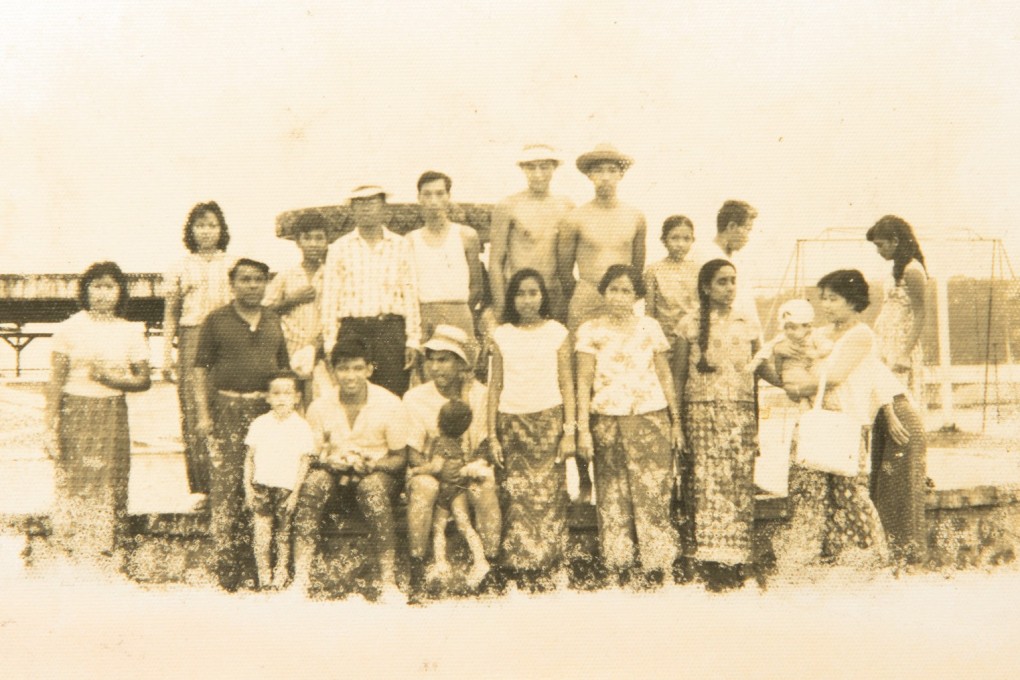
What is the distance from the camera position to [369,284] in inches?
143

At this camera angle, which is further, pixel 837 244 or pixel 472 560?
pixel 837 244

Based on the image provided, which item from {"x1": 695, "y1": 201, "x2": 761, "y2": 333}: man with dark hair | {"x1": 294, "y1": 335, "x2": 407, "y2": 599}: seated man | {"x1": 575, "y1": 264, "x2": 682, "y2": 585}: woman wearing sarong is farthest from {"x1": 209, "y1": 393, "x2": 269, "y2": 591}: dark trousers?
{"x1": 695, "y1": 201, "x2": 761, "y2": 333}: man with dark hair

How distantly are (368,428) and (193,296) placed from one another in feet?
3.24

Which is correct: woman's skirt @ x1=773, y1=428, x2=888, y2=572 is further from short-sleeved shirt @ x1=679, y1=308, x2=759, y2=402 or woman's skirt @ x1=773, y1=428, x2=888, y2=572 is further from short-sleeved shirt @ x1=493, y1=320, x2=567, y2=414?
short-sleeved shirt @ x1=493, y1=320, x2=567, y2=414

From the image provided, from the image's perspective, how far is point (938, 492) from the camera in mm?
3668

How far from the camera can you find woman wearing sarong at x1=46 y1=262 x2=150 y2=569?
3.60 metres

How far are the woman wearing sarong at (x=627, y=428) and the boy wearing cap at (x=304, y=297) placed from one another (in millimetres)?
1124

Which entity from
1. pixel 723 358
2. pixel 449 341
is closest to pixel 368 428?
pixel 449 341

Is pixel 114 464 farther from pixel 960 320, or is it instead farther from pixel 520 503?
pixel 960 320

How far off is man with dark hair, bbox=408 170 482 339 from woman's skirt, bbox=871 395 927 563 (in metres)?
1.83

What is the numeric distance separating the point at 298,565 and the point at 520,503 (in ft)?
2.98

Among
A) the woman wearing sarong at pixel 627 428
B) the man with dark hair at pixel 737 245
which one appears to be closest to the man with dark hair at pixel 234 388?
the woman wearing sarong at pixel 627 428

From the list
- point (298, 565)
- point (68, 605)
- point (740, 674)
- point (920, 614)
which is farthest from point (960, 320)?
point (68, 605)

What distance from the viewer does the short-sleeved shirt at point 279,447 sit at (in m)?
3.45
